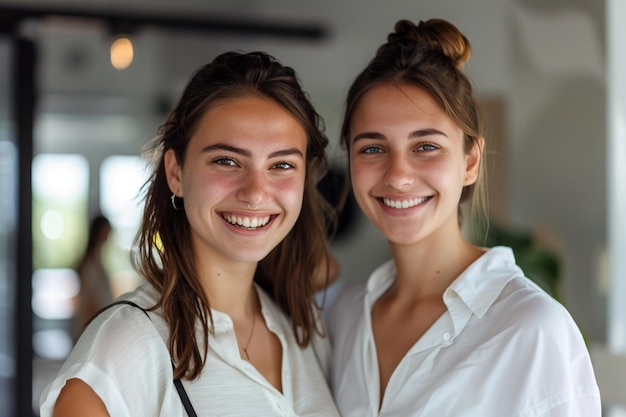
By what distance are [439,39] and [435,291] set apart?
0.65 meters

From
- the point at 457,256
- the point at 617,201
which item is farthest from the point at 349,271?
the point at 457,256

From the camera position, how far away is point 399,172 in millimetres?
2189

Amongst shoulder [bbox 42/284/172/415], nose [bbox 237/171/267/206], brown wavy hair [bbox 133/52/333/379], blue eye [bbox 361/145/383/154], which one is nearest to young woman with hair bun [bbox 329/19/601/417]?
blue eye [bbox 361/145/383/154]

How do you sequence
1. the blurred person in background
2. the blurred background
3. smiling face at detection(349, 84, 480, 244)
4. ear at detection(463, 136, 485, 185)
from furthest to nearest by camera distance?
the blurred person in background < the blurred background < ear at detection(463, 136, 485, 185) < smiling face at detection(349, 84, 480, 244)

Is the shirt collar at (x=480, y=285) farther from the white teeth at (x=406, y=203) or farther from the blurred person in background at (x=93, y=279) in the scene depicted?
the blurred person in background at (x=93, y=279)

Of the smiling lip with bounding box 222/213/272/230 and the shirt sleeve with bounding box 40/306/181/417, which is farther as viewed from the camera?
the smiling lip with bounding box 222/213/272/230

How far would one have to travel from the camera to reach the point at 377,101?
7.44 feet

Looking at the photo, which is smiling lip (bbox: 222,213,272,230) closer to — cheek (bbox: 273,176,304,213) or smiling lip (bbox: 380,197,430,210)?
cheek (bbox: 273,176,304,213)

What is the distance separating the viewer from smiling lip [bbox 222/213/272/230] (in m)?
2.13

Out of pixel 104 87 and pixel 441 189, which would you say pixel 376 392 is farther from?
pixel 104 87

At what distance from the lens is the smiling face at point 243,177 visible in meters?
2.13

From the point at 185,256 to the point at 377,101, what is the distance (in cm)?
61

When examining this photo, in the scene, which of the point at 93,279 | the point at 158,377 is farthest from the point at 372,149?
the point at 93,279

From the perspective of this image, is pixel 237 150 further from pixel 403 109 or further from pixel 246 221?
pixel 403 109
